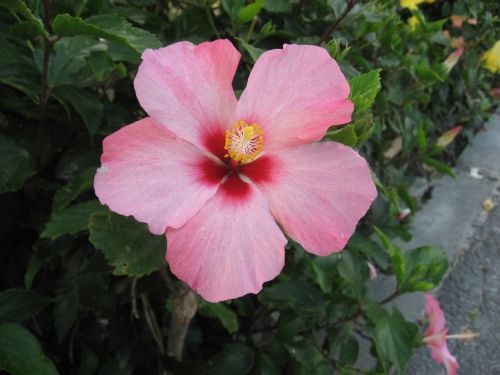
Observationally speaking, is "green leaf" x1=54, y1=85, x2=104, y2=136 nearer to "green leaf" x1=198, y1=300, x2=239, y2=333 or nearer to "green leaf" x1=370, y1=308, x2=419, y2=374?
"green leaf" x1=198, y1=300, x2=239, y2=333

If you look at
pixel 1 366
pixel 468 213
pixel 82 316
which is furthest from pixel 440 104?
pixel 1 366

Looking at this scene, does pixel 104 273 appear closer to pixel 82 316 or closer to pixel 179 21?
pixel 82 316

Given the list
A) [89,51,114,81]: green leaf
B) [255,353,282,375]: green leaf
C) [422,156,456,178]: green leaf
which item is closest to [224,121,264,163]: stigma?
[89,51,114,81]: green leaf

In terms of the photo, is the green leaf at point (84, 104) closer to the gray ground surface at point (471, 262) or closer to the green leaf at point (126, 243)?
the green leaf at point (126, 243)

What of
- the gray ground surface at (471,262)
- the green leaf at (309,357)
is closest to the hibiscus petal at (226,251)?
the green leaf at (309,357)

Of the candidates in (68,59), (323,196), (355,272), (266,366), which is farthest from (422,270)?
(68,59)

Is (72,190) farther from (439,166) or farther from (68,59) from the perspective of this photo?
(439,166)
